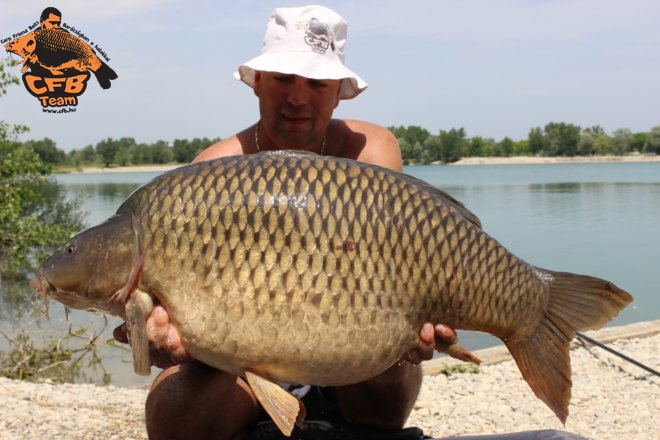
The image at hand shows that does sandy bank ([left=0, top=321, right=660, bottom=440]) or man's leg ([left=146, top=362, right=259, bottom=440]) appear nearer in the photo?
man's leg ([left=146, top=362, right=259, bottom=440])

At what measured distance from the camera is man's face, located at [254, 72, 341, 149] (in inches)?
85.7

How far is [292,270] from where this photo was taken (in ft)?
4.99

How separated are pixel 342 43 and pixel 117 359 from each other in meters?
3.57

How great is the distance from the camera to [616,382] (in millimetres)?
3574

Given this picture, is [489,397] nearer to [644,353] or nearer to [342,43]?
[644,353]

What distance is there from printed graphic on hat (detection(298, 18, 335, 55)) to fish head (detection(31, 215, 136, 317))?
0.85 meters

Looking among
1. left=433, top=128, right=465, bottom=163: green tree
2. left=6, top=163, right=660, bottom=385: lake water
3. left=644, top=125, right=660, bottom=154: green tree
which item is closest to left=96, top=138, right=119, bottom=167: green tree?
left=6, top=163, right=660, bottom=385: lake water

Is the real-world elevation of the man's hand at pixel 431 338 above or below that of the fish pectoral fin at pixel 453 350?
above

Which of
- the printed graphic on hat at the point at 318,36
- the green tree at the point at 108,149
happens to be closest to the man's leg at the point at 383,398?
the printed graphic on hat at the point at 318,36

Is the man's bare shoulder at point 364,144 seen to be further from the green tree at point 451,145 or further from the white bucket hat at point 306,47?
the green tree at point 451,145

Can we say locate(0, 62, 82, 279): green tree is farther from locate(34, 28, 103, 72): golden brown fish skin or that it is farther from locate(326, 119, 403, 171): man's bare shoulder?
locate(326, 119, 403, 171): man's bare shoulder

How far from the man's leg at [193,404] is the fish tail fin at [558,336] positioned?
790 millimetres

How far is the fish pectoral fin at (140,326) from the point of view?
1.57m

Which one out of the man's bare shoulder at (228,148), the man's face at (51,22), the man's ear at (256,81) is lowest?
the man's bare shoulder at (228,148)
